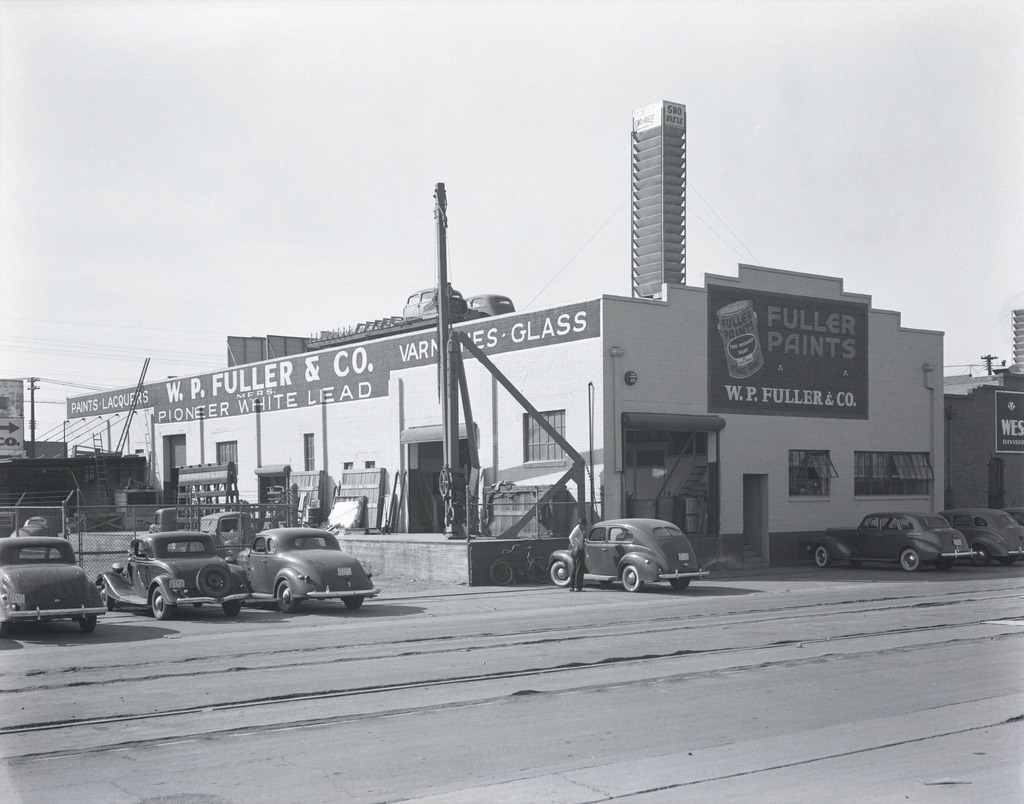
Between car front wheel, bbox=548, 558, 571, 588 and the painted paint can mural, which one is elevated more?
the painted paint can mural

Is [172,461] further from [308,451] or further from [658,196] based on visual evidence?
[658,196]

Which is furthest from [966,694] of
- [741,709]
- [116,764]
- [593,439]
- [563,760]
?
[593,439]

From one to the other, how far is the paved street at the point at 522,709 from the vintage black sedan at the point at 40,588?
1.29 feet

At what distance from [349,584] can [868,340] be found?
22.7 metres

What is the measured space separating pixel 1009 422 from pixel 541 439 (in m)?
21.4

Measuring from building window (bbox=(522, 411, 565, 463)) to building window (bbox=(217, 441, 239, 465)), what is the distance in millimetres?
19135

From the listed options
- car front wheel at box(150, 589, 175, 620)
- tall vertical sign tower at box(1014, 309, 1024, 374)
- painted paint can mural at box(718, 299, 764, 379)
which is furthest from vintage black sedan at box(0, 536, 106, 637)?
tall vertical sign tower at box(1014, 309, 1024, 374)

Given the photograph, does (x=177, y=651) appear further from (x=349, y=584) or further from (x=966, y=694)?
(x=966, y=694)

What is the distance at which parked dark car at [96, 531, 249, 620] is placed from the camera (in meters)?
18.9

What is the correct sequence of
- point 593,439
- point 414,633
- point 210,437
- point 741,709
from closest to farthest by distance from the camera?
point 741,709 < point 414,633 < point 593,439 < point 210,437

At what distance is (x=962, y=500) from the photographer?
41.0 meters

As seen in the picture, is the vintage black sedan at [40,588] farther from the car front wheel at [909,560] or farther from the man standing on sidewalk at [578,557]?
the car front wheel at [909,560]

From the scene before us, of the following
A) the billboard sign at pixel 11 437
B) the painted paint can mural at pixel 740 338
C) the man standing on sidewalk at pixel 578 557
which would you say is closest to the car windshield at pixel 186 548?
the man standing on sidewalk at pixel 578 557

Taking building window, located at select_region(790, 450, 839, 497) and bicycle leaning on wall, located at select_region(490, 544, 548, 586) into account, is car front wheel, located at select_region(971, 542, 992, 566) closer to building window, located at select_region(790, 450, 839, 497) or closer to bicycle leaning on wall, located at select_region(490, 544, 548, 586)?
building window, located at select_region(790, 450, 839, 497)
